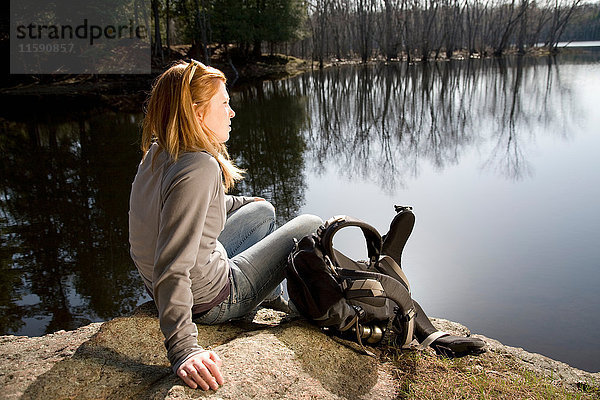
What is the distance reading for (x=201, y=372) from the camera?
1747 mm

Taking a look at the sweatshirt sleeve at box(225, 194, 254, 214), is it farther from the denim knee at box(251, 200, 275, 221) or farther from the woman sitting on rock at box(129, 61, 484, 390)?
the woman sitting on rock at box(129, 61, 484, 390)

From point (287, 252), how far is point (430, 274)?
2.10 meters

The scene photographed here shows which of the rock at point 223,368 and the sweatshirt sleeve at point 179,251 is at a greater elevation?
the sweatshirt sleeve at point 179,251

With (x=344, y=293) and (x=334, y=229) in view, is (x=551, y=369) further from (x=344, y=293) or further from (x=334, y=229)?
(x=334, y=229)

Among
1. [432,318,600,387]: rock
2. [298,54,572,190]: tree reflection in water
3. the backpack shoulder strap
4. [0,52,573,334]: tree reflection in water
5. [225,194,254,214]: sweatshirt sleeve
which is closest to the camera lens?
the backpack shoulder strap

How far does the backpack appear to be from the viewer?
2.12 m

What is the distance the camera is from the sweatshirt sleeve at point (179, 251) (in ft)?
5.77

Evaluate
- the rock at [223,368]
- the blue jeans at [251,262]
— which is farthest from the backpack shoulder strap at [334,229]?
the rock at [223,368]

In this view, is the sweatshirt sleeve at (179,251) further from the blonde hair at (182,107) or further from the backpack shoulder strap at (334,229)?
the backpack shoulder strap at (334,229)

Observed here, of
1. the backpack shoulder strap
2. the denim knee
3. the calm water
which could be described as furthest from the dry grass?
the calm water

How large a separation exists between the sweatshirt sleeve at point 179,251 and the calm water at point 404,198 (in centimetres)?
206

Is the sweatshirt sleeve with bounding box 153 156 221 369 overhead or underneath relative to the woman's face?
underneath

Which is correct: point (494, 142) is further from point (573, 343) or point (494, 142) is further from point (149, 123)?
point (149, 123)

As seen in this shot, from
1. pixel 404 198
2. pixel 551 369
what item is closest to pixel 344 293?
pixel 551 369
